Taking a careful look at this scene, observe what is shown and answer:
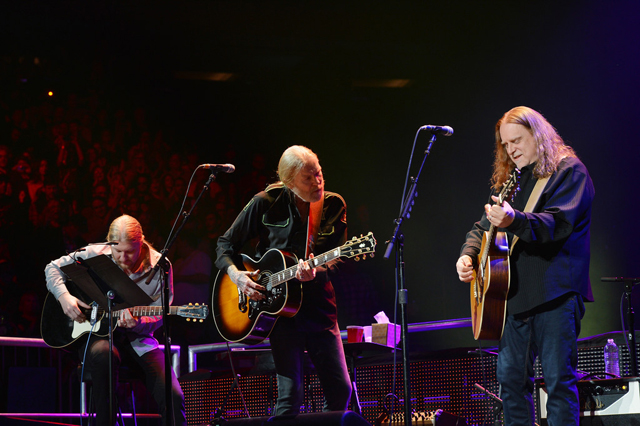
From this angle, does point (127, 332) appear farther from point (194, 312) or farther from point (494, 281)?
point (494, 281)

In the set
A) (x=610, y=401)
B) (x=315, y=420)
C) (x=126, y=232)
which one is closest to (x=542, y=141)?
(x=610, y=401)

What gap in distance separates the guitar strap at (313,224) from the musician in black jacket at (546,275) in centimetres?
112

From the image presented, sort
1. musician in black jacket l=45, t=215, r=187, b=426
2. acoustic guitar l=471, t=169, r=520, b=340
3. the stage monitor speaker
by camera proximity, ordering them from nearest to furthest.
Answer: the stage monitor speaker < acoustic guitar l=471, t=169, r=520, b=340 < musician in black jacket l=45, t=215, r=187, b=426

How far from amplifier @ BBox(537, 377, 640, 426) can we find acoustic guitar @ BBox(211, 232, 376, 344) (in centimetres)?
159

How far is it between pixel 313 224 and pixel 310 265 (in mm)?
261

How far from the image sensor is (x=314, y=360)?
Result: 3.57m

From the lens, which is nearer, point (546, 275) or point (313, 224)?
point (546, 275)

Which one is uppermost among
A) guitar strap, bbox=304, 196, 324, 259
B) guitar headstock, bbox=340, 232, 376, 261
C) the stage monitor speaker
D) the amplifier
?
guitar strap, bbox=304, 196, 324, 259

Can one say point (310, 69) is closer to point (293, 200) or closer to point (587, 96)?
point (587, 96)

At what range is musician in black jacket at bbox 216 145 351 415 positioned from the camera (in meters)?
3.50

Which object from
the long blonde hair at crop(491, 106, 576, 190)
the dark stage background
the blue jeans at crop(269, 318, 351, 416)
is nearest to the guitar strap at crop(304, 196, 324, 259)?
the blue jeans at crop(269, 318, 351, 416)

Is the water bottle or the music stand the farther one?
the water bottle

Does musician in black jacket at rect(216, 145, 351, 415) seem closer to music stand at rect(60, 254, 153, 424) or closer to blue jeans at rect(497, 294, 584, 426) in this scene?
music stand at rect(60, 254, 153, 424)

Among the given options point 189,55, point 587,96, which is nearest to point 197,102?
point 189,55
